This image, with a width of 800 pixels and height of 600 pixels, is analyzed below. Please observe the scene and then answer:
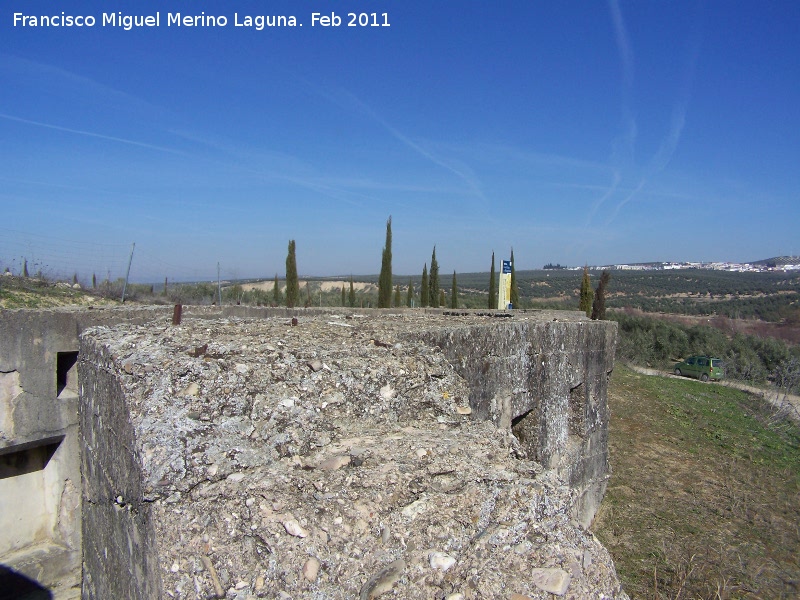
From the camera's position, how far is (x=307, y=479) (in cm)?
220

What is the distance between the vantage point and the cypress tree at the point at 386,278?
24.7 meters

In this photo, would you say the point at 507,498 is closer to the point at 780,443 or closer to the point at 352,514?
the point at 352,514

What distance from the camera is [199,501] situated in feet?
6.96

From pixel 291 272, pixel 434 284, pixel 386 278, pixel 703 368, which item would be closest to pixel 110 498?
pixel 291 272

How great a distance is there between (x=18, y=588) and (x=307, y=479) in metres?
4.16

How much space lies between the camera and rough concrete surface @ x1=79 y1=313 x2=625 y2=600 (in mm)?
1932

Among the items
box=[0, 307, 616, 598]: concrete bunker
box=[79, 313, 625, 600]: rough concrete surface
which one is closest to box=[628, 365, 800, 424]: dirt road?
box=[0, 307, 616, 598]: concrete bunker

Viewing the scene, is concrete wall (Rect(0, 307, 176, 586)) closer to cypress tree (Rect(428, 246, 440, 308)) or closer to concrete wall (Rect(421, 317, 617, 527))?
concrete wall (Rect(421, 317, 617, 527))

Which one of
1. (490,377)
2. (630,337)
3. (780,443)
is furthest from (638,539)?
(630,337)

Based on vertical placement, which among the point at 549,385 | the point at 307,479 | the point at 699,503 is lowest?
the point at 699,503

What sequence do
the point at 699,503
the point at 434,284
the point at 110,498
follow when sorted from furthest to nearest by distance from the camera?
the point at 434,284, the point at 699,503, the point at 110,498

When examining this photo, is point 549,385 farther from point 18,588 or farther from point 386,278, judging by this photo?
point 386,278

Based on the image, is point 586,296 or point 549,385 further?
point 586,296

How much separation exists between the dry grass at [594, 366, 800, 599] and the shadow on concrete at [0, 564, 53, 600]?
477 cm
